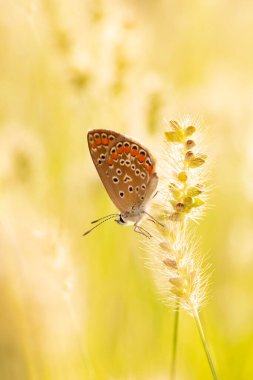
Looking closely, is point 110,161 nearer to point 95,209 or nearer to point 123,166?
point 123,166

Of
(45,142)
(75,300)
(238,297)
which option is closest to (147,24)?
(45,142)

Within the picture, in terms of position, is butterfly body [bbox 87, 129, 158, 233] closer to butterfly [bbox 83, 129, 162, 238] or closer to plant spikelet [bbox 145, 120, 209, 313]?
butterfly [bbox 83, 129, 162, 238]

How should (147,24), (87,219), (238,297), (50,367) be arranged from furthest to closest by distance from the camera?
(147,24)
(87,219)
(238,297)
(50,367)

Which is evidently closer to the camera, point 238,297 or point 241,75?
point 238,297

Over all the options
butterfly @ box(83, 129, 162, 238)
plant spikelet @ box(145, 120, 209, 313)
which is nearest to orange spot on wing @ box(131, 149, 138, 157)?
butterfly @ box(83, 129, 162, 238)

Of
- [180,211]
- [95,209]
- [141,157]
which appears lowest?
[180,211]

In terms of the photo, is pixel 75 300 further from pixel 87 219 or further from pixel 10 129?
pixel 10 129

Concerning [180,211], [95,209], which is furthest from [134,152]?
[95,209]
